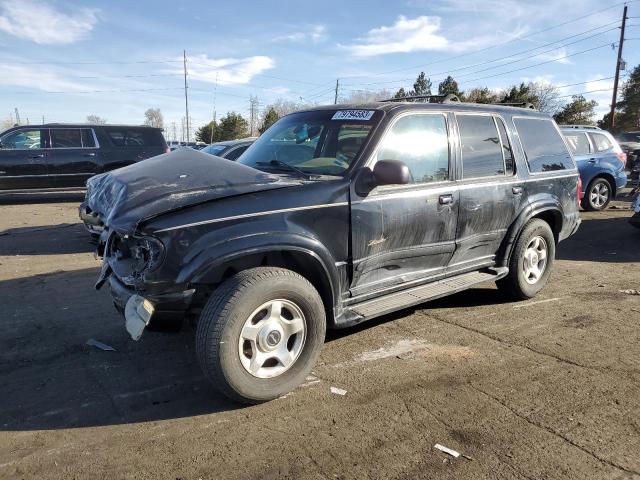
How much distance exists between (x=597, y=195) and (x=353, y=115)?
1027 centimetres

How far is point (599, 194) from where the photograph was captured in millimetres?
12141

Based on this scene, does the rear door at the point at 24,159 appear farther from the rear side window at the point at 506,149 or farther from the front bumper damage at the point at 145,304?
the rear side window at the point at 506,149

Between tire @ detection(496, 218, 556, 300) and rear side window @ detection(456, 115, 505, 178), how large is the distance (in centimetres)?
78

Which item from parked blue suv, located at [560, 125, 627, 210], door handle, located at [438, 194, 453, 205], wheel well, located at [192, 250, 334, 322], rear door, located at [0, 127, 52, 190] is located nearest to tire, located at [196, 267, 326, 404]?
wheel well, located at [192, 250, 334, 322]

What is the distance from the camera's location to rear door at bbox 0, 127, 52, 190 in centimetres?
1205

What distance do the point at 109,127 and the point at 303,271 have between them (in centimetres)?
1125

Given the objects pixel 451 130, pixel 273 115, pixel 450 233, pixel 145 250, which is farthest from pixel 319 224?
pixel 273 115

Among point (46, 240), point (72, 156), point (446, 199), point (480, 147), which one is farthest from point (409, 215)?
point (72, 156)

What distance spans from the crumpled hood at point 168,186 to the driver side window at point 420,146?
97cm

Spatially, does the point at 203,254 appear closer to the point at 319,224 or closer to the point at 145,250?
the point at 145,250

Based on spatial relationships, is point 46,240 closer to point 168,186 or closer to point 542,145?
point 168,186

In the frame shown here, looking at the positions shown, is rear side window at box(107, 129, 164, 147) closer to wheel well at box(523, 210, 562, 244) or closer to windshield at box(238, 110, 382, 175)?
windshield at box(238, 110, 382, 175)

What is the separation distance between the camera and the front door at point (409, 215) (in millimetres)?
3732

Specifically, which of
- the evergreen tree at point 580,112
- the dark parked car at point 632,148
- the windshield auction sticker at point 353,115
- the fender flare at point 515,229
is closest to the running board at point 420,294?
the fender flare at point 515,229
